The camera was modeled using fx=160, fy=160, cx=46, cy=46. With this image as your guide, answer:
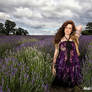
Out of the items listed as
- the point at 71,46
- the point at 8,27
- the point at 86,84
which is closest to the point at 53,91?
the point at 86,84

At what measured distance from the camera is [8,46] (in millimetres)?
5734

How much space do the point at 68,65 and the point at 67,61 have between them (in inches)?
3.2

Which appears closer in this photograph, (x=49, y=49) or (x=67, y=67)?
(x=67, y=67)

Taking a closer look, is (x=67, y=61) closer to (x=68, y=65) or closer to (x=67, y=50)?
(x=68, y=65)

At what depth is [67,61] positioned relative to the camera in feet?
10.5

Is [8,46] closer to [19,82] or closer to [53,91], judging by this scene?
[53,91]

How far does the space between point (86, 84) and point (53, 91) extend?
2.12 feet

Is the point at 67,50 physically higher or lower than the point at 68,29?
lower

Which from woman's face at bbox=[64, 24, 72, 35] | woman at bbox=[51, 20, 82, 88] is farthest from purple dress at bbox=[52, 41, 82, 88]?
woman's face at bbox=[64, 24, 72, 35]

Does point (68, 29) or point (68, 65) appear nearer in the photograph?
point (68, 65)

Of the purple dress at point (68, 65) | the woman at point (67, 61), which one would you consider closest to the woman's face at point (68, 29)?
the woman at point (67, 61)

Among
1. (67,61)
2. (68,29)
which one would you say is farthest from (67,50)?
(68,29)

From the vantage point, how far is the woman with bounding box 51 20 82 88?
321 centimetres

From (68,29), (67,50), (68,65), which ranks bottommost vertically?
(68,65)
